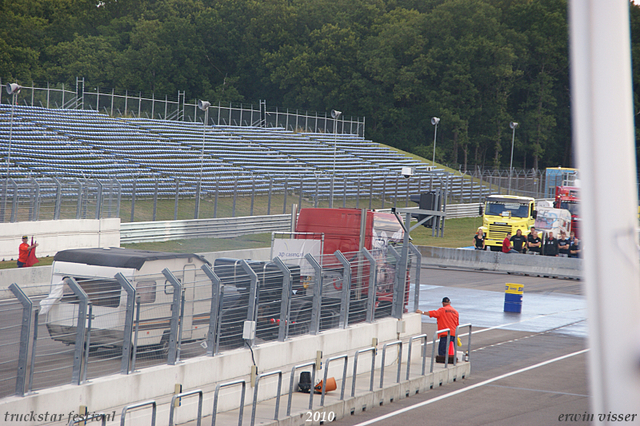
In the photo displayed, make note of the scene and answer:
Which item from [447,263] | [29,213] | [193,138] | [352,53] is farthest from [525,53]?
[29,213]

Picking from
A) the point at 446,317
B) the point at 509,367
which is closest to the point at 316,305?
the point at 446,317

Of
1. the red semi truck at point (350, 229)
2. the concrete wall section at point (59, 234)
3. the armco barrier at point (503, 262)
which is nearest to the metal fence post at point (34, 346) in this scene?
the red semi truck at point (350, 229)

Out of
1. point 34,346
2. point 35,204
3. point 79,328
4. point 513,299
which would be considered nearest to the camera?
point 34,346

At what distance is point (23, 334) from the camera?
7.55m

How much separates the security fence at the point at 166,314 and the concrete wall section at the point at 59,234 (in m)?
13.7

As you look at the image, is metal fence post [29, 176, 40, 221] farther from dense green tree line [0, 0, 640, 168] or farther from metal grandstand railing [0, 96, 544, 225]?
dense green tree line [0, 0, 640, 168]

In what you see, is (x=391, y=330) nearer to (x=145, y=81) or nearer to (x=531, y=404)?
(x=531, y=404)

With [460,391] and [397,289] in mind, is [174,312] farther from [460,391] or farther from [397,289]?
[397,289]

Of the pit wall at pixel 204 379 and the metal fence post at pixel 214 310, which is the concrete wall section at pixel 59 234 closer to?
the pit wall at pixel 204 379

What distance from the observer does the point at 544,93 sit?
9719 centimetres

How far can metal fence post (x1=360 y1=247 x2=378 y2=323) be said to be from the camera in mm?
13438

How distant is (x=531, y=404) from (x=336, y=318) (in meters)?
3.55

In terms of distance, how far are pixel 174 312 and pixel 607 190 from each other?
7.87 metres

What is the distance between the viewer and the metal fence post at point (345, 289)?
12.6m
